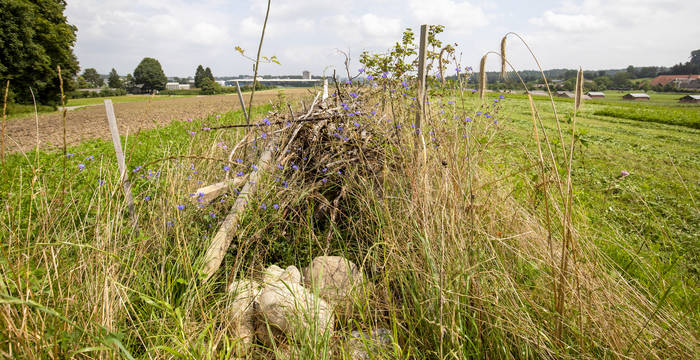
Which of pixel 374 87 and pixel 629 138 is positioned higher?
pixel 374 87

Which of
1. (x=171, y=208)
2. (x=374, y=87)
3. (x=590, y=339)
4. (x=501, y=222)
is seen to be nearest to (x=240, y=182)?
(x=171, y=208)

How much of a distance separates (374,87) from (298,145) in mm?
2478

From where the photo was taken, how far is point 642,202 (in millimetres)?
3873

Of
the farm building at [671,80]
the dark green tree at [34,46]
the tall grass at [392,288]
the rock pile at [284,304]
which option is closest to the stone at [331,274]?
the rock pile at [284,304]

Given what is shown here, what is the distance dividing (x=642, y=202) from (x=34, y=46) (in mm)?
33703

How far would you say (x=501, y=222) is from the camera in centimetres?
224

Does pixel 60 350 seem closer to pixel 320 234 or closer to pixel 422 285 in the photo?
pixel 422 285

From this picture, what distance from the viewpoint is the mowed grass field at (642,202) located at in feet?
6.70

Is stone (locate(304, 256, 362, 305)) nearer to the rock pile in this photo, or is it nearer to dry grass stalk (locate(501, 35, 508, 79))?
the rock pile

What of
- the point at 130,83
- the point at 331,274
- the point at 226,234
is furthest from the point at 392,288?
the point at 130,83

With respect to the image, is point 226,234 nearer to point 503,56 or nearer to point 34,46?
point 503,56

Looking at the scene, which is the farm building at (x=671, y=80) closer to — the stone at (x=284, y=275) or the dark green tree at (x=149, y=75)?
the stone at (x=284, y=275)

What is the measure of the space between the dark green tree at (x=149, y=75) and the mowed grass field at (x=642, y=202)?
6686cm

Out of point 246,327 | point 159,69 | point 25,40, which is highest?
point 159,69
